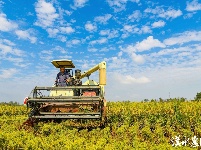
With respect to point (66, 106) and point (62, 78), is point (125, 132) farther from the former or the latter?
point (62, 78)

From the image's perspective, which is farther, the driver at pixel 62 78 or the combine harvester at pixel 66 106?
the driver at pixel 62 78

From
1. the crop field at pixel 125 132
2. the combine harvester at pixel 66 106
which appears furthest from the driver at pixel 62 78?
the crop field at pixel 125 132

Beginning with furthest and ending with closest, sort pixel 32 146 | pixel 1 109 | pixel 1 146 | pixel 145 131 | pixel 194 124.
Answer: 1. pixel 1 109
2. pixel 194 124
3. pixel 145 131
4. pixel 1 146
5. pixel 32 146

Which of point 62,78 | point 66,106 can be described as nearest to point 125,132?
point 66,106

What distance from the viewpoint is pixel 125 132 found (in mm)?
10109

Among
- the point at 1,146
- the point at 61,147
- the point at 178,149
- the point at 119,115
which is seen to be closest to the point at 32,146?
the point at 61,147

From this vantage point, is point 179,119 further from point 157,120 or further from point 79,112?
point 79,112

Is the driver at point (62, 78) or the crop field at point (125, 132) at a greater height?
the driver at point (62, 78)

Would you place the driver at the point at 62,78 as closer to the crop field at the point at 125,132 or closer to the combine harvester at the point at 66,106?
the combine harvester at the point at 66,106

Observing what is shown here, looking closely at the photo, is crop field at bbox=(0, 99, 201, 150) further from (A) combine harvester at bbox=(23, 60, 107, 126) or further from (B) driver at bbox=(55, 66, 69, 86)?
(B) driver at bbox=(55, 66, 69, 86)

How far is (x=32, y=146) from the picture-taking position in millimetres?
6062

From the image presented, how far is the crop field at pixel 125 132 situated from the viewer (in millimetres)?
6312

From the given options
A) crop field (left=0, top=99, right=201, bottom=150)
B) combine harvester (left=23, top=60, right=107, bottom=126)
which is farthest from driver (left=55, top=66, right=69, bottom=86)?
crop field (left=0, top=99, right=201, bottom=150)

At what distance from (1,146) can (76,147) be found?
6.08 feet
